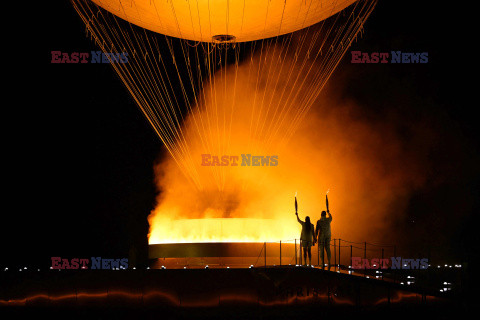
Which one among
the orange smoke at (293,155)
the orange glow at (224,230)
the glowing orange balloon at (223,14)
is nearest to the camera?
the glowing orange balloon at (223,14)

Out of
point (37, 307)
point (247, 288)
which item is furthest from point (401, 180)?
point (37, 307)

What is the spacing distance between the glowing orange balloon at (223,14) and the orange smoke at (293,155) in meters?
7.31

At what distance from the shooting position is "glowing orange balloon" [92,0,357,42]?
13062mm

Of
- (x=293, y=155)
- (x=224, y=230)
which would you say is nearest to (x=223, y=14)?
(x=224, y=230)

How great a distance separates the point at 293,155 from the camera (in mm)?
23938

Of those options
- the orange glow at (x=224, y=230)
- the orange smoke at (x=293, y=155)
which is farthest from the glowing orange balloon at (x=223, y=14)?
the orange smoke at (x=293, y=155)

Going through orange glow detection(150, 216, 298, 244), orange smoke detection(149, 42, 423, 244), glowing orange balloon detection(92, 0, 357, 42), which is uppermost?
glowing orange balloon detection(92, 0, 357, 42)

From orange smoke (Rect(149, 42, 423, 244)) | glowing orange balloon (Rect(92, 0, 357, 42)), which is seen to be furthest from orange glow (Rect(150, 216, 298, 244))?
glowing orange balloon (Rect(92, 0, 357, 42))

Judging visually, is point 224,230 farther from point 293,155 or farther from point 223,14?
point 293,155

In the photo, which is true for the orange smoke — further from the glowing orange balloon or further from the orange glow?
the glowing orange balloon

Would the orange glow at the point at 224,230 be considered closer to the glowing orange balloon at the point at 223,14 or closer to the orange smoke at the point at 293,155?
the orange smoke at the point at 293,155

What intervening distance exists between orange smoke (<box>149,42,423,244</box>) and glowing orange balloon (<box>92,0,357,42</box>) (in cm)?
731

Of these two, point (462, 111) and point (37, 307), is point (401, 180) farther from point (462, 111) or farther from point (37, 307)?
point (37, 307)

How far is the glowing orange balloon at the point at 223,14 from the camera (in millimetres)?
13062
